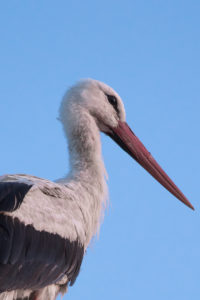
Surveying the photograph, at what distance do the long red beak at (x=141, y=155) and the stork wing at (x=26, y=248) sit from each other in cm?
151

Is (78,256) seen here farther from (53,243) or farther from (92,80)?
(92,80)

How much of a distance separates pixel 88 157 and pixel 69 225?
85 cm

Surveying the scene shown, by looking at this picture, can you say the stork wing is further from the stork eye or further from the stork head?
the stork eye

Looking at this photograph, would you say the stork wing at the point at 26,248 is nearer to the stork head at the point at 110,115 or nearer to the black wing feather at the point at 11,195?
the black wing feather at the point at 11,195

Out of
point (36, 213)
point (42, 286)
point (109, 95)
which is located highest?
point (109, 95)

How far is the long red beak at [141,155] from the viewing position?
989cm

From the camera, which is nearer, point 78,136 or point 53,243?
point 53,243

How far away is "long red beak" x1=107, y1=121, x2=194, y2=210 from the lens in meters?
9.89

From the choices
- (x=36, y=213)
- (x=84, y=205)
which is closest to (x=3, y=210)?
(x=36, y=213)

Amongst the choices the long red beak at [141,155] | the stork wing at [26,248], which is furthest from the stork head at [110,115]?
the stork wing at [26,248]

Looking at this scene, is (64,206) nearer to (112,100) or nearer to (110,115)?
(110,115)

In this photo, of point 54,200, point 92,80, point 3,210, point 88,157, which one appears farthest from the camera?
point 92,80

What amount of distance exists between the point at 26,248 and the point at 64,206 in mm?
580

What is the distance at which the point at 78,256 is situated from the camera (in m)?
8.82
